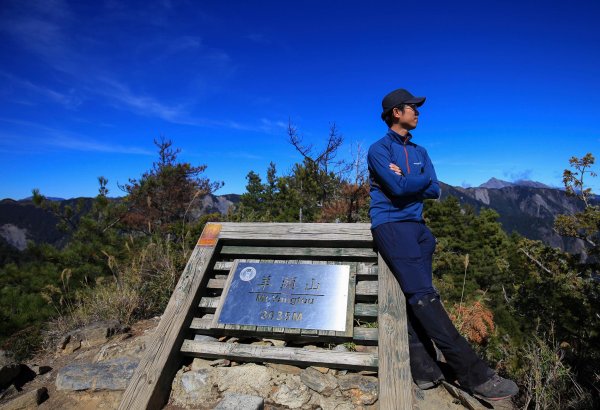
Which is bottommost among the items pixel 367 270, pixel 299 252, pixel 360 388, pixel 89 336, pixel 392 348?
pixel 89 336

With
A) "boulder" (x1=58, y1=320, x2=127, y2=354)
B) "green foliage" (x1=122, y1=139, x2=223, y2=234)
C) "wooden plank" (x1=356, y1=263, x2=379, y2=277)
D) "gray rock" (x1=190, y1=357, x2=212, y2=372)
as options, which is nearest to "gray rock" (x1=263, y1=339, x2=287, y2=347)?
"gray rock" (x1=190, y1=357, x2=212, y2=372)

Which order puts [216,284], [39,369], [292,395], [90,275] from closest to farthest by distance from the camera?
[292,395] < [216,284] < [39,369] < [90,275]

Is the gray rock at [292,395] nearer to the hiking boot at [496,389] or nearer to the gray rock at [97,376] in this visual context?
the hiking boot at [496,389]

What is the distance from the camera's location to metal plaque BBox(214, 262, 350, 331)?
8.66 ft

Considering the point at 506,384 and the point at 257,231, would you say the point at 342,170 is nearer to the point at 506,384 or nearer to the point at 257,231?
the point at 257,231

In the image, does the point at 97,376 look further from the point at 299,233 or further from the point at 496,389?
the point at 496,389

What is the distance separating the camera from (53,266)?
21.4ft

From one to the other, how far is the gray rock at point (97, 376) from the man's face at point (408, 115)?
298 centimetres

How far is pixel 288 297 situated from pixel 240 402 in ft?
2.59

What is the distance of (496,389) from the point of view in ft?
7.17

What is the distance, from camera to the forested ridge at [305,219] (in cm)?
397

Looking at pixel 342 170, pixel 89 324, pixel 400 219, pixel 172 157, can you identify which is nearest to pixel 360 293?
pixel 400 219

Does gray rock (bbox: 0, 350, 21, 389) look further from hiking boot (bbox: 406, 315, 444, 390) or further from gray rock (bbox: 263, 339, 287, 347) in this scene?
hiking boot (bbox: 406, 315, 444, 390)

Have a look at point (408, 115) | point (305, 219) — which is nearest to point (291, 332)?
point (408, 115)
